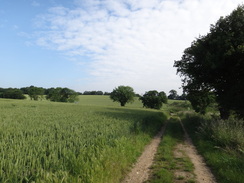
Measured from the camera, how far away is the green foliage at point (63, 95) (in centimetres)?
10219

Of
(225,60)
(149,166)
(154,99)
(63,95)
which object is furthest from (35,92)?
(149,166)

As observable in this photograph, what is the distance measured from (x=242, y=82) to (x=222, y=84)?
10.2 ft

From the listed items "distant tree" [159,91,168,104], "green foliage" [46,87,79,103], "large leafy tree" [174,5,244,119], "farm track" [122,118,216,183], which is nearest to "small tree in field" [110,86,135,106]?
"distant tree" [159,91,168,104]

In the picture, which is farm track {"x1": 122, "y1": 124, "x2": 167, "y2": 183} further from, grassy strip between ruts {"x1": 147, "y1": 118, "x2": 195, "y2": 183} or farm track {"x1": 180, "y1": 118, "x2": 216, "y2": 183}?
farm track {"x1": 180, "y1": 118, "x2": 216, "y2": 183}

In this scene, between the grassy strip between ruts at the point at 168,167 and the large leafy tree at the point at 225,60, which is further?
the large leafy tree at the point at 225,60

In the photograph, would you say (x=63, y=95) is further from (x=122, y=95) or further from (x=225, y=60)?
(x=225, y=60)

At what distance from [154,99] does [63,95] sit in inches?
2136

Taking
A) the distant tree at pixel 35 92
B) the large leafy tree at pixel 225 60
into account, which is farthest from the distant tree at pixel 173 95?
the large leafy tree at pixel 225 60

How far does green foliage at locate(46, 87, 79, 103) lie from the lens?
102 metres

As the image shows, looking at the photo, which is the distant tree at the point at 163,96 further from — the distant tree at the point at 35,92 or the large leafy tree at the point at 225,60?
the distant tree at the point at 35,92

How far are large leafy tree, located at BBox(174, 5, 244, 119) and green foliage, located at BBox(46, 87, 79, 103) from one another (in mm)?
91330

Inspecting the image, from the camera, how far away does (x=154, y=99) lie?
85.0 meters

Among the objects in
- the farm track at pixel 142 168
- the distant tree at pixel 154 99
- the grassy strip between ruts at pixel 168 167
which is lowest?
the farm track at pixel 142 168

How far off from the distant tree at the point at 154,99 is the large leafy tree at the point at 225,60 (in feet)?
217
